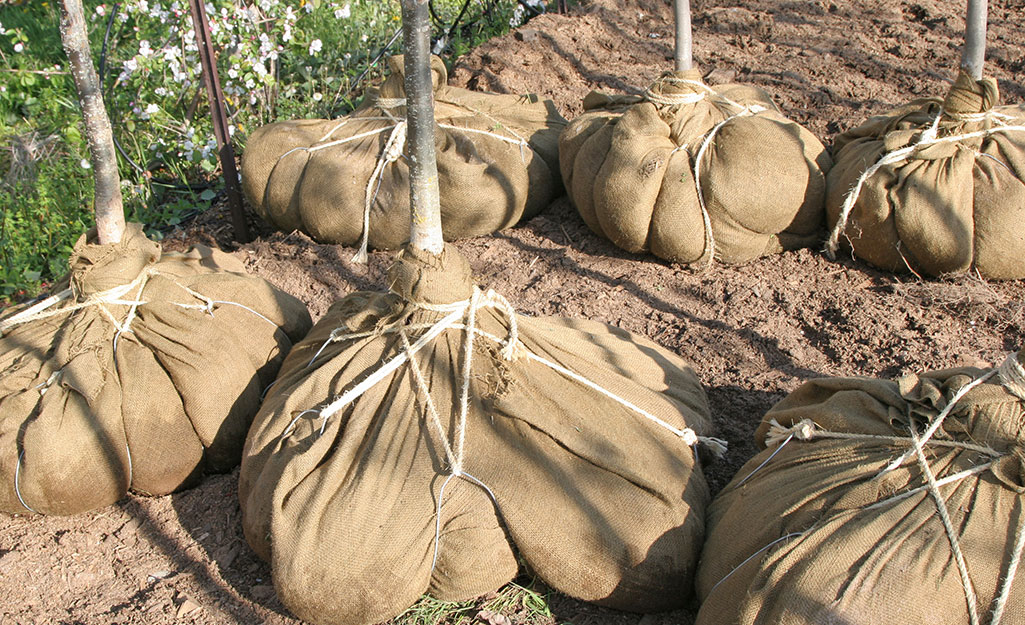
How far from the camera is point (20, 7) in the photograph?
887 centimetres

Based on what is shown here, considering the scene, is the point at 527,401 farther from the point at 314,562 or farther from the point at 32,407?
the point at 32,407

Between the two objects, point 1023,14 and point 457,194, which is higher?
point 1023,14

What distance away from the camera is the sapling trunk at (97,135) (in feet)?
8.73

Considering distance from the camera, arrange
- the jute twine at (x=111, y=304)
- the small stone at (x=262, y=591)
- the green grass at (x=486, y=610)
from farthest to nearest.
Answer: the jute twine at (x=111, y=304), the small stone at (x=262, y=591), the green grass at (x=486, y=610)

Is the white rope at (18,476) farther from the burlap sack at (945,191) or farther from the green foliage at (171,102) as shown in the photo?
the burlap sack at (945,191)

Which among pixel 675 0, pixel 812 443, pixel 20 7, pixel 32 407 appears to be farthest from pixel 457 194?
pixel 20 7

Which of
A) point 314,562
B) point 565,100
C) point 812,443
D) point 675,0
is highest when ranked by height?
point 675,0

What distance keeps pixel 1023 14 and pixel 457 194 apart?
3.57 metres

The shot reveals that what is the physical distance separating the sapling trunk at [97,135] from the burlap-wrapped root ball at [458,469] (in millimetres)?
850

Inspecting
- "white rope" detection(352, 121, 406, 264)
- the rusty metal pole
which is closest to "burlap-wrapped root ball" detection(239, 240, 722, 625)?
"white rope" detection(352, 121, 406, 264)

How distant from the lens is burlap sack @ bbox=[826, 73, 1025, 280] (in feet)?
10.7

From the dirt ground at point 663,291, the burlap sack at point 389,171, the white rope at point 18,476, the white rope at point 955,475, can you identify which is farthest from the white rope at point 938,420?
the burlap sack at point 389,171

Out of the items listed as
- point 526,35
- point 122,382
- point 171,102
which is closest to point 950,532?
point 122,382

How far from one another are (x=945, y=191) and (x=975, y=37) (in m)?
0.70
